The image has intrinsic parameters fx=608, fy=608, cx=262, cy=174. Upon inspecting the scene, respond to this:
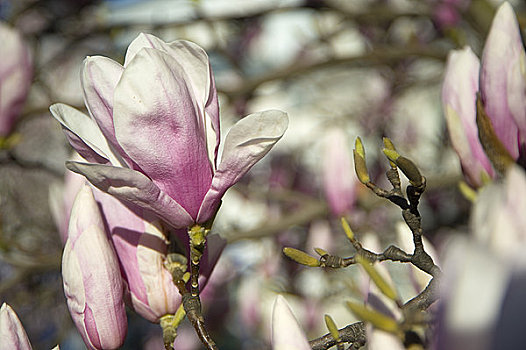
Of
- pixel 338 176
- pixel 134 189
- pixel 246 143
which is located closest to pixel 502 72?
pixel 246 143

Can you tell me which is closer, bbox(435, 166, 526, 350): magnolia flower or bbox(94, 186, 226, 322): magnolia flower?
bbox(435, 166, 526, 350): magnolia flower

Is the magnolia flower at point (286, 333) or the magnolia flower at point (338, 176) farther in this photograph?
the magnolia flower at point (338, 176)

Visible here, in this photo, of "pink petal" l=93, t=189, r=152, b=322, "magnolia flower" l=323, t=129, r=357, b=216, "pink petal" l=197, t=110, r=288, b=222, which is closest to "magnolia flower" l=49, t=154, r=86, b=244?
"pink petal" l=93, t=189, r=152, b=322

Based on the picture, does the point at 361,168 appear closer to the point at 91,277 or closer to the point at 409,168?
the point at 409,168

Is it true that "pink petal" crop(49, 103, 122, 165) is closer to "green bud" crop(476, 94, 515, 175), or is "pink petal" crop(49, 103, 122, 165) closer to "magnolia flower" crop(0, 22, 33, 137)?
"green bud" crop(476, 94, 515, 175)

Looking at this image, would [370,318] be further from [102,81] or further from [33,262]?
[33,262]

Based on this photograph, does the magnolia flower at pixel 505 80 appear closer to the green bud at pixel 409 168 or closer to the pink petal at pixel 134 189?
the green bud at pixel 409 168

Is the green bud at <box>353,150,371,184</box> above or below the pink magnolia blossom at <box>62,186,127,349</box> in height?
above

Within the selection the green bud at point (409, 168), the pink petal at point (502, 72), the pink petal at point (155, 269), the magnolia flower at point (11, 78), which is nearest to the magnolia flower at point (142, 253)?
the pink petal at point (155, 269)

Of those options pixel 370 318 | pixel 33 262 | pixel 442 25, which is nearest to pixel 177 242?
pixel 370 318
